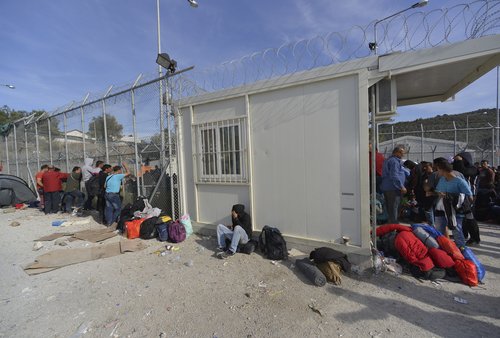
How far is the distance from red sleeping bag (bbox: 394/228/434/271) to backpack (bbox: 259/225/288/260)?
65.7 inches

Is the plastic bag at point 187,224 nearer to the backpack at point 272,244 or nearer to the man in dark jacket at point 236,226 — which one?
the man in dark jacket at point 236,226

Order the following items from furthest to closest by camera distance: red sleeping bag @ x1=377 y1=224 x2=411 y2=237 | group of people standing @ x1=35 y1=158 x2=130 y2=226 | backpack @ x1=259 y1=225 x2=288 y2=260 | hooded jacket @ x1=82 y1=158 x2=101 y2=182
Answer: hooded jacket @ x1=82 y1=158 x2=101 y2=182
group of people standing @ x1=35 y1=158 x2=130 y2=226
backpack @ x1=259 y1=225 x2=288 y2=260
red sleeping bag @ x1=377 y1=224 x2=411 y2=237

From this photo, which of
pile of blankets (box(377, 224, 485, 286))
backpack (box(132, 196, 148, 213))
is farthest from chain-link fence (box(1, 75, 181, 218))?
pile of blankets (box(377, 224, 485, 286))

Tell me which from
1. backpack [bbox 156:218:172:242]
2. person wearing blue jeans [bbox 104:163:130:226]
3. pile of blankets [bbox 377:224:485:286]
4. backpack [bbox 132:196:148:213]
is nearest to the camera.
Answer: pile of blankets [bbox 377:224:485:286]

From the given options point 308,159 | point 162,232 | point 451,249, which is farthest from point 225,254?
point 451,249

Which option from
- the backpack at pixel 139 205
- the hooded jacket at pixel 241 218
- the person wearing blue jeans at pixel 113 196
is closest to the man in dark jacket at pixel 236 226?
the hooded jacket at pixel 241 218

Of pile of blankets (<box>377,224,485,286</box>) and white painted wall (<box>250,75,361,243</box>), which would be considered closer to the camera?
pile of blankets (<box>377,224,485,286</box>)

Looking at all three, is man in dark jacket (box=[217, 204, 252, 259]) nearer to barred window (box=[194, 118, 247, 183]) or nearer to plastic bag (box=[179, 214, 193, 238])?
barred window (box=[194, 118, 247, 183])

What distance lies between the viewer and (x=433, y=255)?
3607 millimetres

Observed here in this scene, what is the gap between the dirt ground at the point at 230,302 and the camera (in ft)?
8.81

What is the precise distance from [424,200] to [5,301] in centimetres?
672

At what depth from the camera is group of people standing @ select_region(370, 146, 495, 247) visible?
4.12 meters

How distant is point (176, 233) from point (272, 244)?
7.03 ft

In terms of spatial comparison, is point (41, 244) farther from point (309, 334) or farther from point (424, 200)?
point (424, 200)
